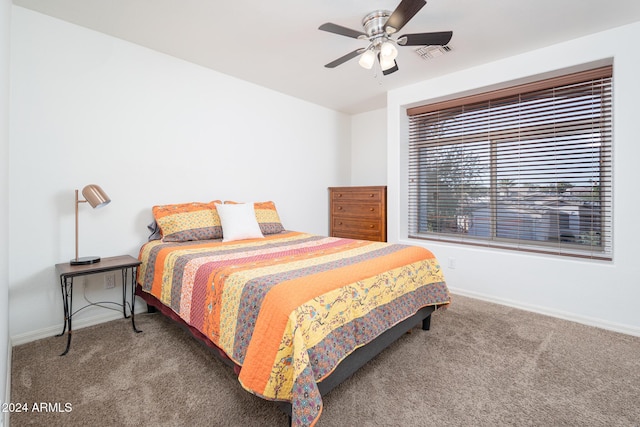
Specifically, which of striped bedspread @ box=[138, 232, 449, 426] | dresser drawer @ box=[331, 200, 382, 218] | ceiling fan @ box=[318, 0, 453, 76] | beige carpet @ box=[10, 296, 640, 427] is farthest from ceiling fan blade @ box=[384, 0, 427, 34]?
dresser drawer @ box=[331, 200, 382, 218]

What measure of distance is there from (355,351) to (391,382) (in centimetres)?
35

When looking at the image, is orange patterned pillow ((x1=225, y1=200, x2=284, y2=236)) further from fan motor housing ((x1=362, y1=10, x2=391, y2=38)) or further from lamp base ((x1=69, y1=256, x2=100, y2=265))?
fan motor housing ((x1=362, y1=10, x2=391, y2=38))

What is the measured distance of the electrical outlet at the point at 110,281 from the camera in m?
2.58

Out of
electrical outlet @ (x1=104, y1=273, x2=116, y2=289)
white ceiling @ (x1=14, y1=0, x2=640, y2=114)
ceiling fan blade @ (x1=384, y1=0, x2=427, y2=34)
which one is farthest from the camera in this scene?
electrical outlet @ (x1=104, y1=273, x2=116, y2=289)

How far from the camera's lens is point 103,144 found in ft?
8.31

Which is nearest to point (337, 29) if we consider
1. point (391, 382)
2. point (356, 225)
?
point (391, 382)

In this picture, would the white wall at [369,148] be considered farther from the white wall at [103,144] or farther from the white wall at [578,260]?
the white wall at [103,144]

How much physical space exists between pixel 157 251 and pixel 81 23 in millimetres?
1909

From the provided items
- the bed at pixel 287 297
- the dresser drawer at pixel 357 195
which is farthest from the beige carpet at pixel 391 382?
the dresser drawer at pixel 357 195

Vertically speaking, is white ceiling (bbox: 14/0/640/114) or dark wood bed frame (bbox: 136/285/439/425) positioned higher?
white ceiling (bbox: 14/0/640/114)

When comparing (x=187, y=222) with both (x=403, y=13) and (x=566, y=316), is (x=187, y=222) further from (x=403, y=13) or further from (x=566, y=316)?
(x=566, y=316)

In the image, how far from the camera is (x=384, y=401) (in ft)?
5.15

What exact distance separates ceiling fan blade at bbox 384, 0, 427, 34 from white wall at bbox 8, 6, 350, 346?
2.06 m

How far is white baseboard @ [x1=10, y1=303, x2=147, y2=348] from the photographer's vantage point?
217 cm
